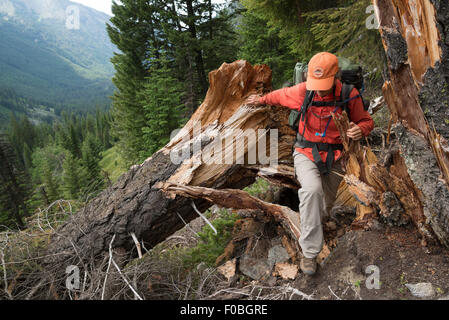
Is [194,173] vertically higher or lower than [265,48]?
lower

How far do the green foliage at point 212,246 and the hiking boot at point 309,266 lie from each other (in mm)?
1608

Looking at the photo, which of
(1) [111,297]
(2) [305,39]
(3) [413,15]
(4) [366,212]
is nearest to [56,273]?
(1) [111,297]

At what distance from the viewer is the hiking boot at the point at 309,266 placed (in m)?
2.84

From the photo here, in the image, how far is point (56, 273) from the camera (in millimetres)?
3295

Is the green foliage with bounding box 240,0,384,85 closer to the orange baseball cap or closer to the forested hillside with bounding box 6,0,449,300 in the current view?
the forested hillside with bounding box 6,0,449,300

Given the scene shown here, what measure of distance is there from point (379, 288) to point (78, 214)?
14.2 ft

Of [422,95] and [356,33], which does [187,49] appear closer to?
[356,33]

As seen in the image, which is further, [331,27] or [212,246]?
[331,27]

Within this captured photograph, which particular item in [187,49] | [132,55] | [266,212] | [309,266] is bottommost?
[309,266]

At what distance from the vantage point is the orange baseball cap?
2.87m

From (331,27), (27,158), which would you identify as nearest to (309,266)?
(331,27)

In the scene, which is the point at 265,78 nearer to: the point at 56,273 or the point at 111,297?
the point at 111,297

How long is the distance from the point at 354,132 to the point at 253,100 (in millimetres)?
1679

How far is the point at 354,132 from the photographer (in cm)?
294
